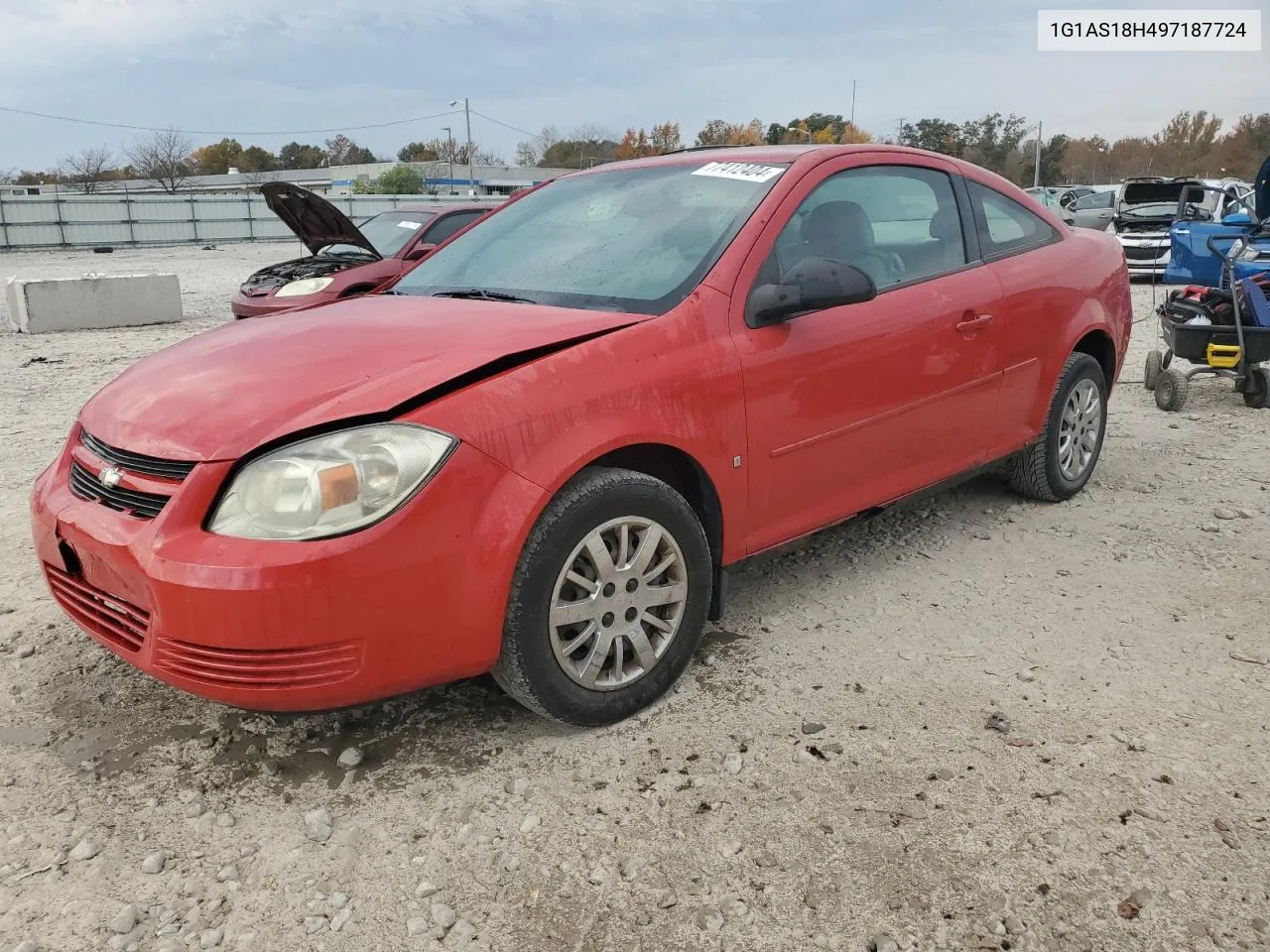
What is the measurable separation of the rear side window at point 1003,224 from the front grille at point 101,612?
3.38 metres

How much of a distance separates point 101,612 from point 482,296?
1.49m

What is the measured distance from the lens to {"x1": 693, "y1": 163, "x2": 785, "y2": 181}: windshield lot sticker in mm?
3363

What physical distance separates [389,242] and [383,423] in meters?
8.52

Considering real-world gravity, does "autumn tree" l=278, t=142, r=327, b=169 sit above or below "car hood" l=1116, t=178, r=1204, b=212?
above

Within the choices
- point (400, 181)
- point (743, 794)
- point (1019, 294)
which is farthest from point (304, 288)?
point (400, 181)

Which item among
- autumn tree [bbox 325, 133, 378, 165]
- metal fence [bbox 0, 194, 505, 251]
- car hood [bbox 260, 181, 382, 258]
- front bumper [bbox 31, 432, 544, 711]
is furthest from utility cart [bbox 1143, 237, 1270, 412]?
autumn tree [bbox 325, 133, 378, 165]

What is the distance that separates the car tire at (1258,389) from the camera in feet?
22.3

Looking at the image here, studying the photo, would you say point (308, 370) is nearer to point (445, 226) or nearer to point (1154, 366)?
point (1154, 366)

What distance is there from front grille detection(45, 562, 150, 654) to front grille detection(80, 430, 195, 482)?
0.33m

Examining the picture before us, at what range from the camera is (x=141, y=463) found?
2.50 m

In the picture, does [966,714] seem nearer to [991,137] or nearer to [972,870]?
[972,870]

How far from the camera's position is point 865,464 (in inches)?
138

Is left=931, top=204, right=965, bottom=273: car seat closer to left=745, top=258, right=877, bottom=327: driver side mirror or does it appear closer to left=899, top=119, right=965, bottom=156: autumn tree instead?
left=745, top=258, right=877, bottom=327: driver side mirror

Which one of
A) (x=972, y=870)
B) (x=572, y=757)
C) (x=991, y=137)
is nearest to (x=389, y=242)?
(x=572, y=757)
